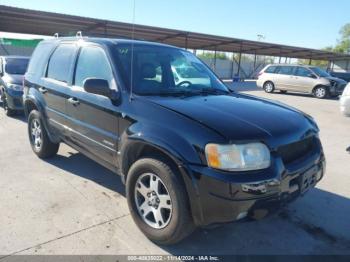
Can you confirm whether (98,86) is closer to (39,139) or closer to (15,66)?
(39,139)

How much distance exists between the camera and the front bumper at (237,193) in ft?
8.13

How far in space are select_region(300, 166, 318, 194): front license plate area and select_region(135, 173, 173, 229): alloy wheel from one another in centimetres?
122

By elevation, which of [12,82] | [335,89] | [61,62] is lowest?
[335,89]

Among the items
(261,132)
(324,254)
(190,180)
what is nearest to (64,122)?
(190,180)

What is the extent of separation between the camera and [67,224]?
3.36 metres

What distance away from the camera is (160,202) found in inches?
117

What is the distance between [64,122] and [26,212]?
52.4 inches

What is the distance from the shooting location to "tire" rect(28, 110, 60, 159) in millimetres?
5133

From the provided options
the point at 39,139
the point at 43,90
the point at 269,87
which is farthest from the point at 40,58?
the point at 269,87

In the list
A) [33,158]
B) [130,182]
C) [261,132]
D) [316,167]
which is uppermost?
[261,132]

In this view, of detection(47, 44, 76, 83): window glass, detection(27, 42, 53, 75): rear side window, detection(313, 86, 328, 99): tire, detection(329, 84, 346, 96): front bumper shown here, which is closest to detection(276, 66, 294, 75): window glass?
detection(313, 86, 328, 99): tire

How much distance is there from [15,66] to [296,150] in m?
9.37

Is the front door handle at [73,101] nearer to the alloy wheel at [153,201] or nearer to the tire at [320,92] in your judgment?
the alloy wheel at [153,201]

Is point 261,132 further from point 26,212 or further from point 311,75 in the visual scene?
point 311,75
